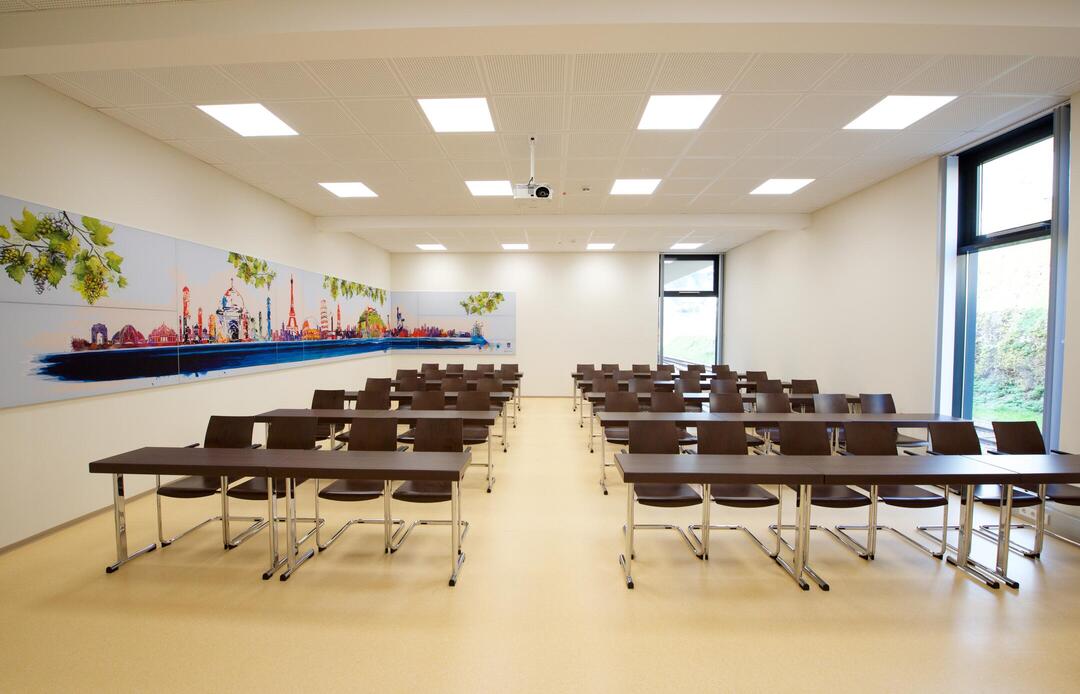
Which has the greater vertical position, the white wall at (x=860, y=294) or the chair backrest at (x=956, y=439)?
the white wall at (x=860, y=294)

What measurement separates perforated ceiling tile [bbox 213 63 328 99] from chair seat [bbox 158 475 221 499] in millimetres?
3061

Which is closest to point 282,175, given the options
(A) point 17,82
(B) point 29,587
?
(A) point 17,82

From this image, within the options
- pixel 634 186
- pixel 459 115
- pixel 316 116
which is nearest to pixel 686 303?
pixel 634 186

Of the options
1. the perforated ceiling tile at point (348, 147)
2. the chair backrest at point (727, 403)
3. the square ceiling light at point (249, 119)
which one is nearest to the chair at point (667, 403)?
the chair backrest at point (727, 403)

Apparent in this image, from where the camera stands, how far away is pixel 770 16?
2.77 m

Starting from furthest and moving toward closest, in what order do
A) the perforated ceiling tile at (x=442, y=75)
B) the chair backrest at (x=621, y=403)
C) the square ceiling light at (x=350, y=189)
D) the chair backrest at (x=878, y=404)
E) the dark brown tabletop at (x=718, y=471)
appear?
the square ceiling light at (x=350, y=189) < the chair backrest at (x=621, y=403) < the chair backrest at (x=878, y=404) < the perforated ceiling tile at (x=442, y=75) < the dark brown tabletop at (x=718, y=471)

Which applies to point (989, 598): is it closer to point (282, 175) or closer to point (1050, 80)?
point (1050, 80)

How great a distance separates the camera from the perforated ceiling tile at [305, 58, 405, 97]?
3.43 metres

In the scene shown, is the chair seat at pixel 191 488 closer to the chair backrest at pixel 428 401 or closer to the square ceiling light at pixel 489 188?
the chair backrest at pixel 428 401

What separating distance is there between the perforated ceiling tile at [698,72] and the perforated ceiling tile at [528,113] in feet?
2.84

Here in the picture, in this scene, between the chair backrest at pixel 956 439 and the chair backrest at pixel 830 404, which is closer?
the chair backrest at pixel 956 439

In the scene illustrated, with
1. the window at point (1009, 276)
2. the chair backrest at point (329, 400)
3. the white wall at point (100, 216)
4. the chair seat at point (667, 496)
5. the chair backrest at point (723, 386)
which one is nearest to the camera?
the chair seat at point (667, 496)

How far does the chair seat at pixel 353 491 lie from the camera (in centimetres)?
324

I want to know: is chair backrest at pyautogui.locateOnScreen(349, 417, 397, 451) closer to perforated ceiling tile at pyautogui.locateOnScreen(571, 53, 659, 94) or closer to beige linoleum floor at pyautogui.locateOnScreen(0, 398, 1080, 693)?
beige linoleum floor at pyautogui.locateOnScreen(0, 398, 1080, 693)
